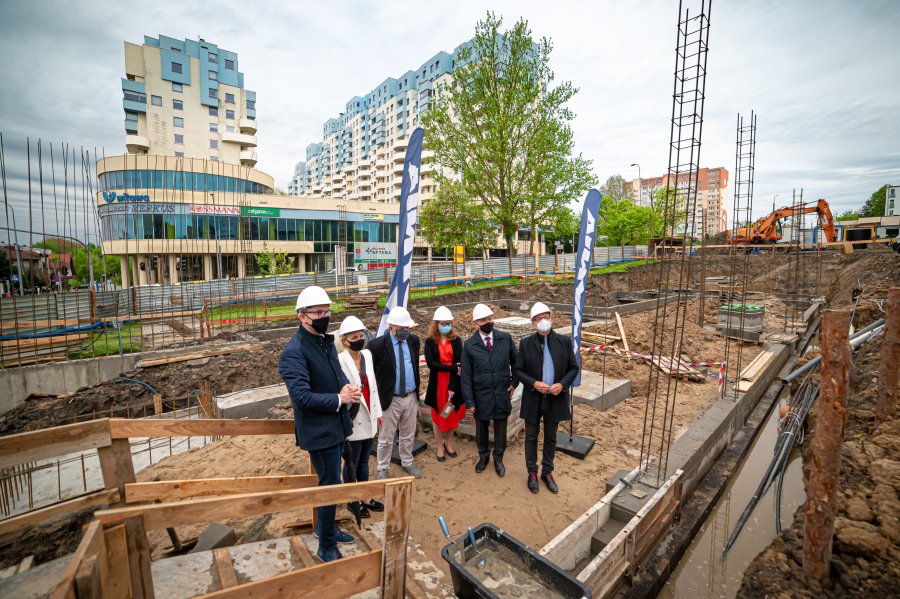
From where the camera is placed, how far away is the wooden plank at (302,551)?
104 inches

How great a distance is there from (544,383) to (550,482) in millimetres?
1092

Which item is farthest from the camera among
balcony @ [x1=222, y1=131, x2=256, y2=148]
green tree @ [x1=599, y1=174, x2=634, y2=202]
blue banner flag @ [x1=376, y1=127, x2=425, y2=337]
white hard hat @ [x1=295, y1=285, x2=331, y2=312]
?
green tree @ [x1=599, y1=174, x2=634, y2=202]

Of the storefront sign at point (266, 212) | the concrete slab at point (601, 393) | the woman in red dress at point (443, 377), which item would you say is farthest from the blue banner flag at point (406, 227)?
the storefront sign at point (266, 212)

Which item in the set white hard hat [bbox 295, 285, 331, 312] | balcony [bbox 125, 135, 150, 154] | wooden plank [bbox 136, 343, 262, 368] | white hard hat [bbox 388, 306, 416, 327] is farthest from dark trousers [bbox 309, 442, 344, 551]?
balcony [bbox 125, 135, 150, 154]

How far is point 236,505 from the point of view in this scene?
189 cm

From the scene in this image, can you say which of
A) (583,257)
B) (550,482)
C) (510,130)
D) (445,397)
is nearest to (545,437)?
(550,482)

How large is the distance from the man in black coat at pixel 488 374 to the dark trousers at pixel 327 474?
5.63 ft

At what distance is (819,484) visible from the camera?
2494 mm

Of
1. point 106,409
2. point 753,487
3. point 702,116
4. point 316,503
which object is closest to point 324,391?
point 316,503

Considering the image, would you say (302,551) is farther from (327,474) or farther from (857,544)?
(857,544)

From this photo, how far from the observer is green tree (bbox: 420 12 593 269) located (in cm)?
2134

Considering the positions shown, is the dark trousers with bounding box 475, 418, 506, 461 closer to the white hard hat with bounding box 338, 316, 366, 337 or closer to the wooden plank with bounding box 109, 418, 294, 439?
the white hard hat with bounding box 338, 316, 366, 337

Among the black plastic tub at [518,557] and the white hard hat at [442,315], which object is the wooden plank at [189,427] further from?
the white hard hat at [442,315]

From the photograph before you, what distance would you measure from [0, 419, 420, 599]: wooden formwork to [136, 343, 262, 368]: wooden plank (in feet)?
26.7
